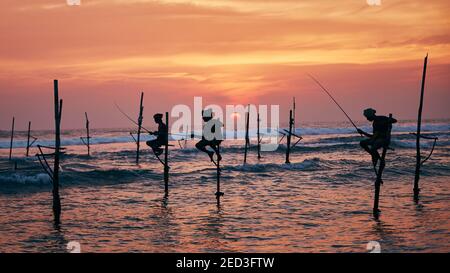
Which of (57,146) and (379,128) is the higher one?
(379,128)

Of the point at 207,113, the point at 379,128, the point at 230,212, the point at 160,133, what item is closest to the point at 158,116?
the point at 160,133

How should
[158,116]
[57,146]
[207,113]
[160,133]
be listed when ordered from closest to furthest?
[57,146] → [207,113] → [160,133] → [158,116]

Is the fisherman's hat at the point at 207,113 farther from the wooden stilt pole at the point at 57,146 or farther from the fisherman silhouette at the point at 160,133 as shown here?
the wooden stilt pole at the point at 57,146

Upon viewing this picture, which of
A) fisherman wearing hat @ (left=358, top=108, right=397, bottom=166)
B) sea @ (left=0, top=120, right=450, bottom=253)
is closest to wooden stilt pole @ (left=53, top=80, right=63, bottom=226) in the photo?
sea @ (left=0, top=120, right=450, bottom=253)

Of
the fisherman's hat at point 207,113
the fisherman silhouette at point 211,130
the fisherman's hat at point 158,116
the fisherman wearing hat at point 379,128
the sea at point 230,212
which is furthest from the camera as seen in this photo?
the fisherman's hat at point 158,116

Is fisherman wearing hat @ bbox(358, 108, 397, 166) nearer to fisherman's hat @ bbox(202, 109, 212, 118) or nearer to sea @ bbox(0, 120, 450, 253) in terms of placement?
sea @ bbox(0, 120, 450, 253)

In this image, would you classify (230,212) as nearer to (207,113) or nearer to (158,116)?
(207,113)

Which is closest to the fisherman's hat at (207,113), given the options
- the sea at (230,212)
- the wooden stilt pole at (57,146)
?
the sea at (230,212)
